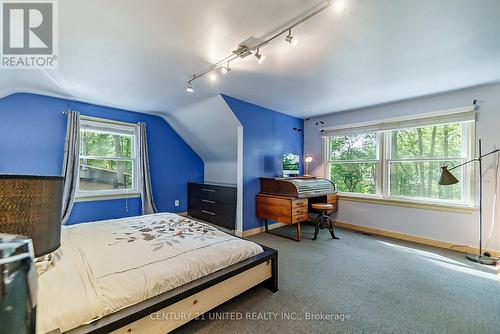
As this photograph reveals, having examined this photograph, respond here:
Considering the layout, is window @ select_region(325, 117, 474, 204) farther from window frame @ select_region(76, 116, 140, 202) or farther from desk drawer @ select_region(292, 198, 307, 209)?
window frame @ select_region(76, 116, 140, 202)

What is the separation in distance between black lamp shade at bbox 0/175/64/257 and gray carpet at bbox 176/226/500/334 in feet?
4.69

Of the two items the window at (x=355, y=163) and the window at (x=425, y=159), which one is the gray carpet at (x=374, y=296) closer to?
the window at (x=425, y=159)

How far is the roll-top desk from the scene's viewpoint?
3.43m

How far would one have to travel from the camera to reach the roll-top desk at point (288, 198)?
343cm

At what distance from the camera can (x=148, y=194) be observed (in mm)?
4184

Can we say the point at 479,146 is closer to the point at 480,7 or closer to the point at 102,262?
the point at 480,7

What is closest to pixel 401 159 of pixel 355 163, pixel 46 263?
pixel 355 163

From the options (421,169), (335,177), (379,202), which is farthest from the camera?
(335,177)

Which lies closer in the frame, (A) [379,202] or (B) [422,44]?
(B) [422,44]

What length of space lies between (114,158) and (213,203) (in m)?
2.06

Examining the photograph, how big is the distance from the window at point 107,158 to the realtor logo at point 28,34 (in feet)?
5.00

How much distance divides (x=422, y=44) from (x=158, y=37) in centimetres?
244

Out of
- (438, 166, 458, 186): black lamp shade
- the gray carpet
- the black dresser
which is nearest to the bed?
the gray carpet

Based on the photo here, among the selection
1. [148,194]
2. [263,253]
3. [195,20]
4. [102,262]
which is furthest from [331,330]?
[148,194]
